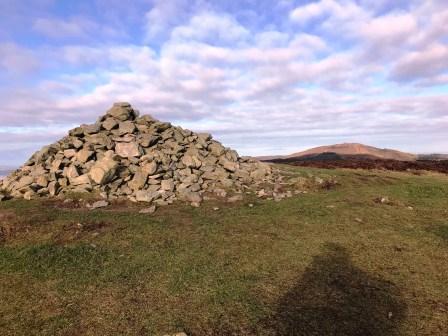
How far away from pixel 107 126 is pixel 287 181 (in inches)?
578

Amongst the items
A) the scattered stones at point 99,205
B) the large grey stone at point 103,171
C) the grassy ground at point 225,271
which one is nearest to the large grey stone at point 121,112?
the large grey stone at point 103,171

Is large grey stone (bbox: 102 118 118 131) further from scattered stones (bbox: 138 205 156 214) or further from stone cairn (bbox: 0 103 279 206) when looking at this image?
scattered stones (bbox: 138 205 156 214)

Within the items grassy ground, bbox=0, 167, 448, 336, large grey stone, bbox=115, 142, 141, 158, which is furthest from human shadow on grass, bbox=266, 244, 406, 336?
large grey stone, bbox=115, 142, 141, 158

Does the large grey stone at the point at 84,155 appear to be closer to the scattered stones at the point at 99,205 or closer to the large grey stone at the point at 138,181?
the large grey stone at the point at 138,181

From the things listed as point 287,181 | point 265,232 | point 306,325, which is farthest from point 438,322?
point 287,181

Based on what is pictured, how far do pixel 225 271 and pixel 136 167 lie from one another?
15.1 metres

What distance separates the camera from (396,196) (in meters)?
26.0

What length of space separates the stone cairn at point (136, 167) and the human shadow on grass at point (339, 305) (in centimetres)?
1154

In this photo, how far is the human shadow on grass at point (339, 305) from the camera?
9.84 m

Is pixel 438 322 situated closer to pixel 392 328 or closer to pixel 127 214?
pixel 392 328

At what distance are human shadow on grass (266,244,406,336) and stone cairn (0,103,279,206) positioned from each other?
1154cm

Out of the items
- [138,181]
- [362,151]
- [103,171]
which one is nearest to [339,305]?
A: [138,181]

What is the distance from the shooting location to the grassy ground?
1021 centimetres

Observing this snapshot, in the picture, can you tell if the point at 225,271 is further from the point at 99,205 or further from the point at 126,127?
the point at 126,127
